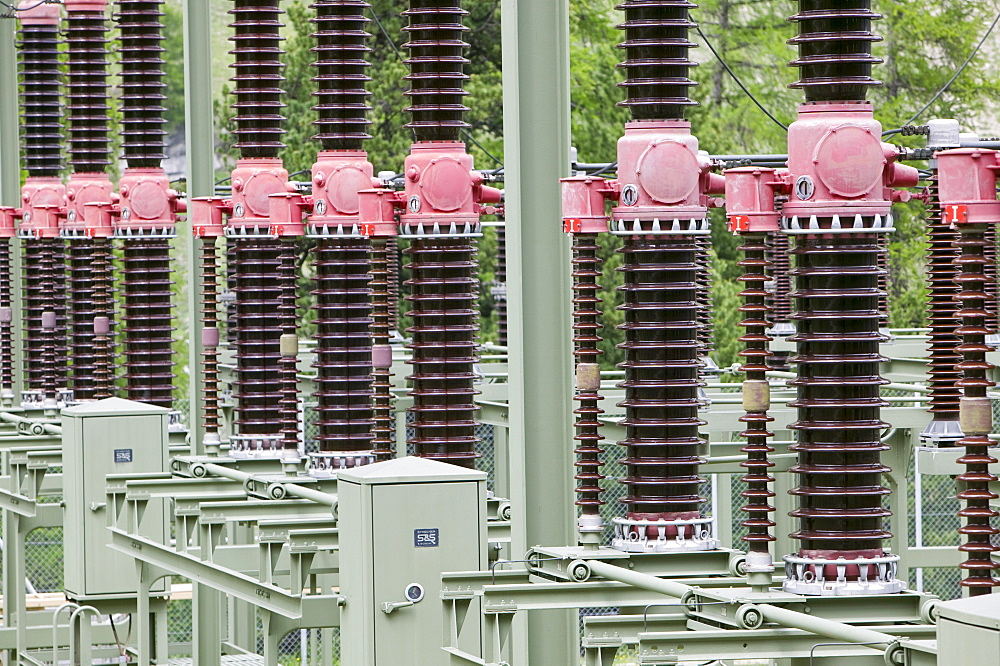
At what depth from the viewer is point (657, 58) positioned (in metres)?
10.4

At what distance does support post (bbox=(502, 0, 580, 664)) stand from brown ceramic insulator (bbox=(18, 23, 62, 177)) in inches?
497

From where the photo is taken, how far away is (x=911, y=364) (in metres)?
19.2

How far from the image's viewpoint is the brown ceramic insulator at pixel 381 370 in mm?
14234

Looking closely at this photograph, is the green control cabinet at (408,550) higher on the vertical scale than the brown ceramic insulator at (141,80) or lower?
lower

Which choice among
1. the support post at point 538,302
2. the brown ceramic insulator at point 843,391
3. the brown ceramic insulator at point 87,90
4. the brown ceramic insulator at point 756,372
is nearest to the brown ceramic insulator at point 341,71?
the support post at point 538,302

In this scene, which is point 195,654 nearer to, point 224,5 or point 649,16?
point 649,16

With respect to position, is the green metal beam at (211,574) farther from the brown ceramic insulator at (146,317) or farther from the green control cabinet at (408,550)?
the brown ceramic insulator at (146,317)

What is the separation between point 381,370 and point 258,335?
2236 millimetres

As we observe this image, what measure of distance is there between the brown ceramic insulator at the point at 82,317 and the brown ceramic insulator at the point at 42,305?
792 millimetres

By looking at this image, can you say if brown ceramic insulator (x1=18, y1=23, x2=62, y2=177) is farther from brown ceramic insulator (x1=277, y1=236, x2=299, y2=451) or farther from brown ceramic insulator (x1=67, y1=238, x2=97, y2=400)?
brown ceramic insulator (x1=277, y1=236, x2=299, y2=451)

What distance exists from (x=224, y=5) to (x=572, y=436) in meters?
54.6

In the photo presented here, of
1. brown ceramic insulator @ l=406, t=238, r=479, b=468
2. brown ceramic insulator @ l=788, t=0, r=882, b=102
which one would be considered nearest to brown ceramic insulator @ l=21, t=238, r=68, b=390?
brown ceramic insulator @ l=406, t=238, r=479, b=468

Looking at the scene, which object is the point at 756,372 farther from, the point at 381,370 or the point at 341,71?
the point at 341,71

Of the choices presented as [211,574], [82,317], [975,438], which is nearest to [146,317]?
[82,317]
